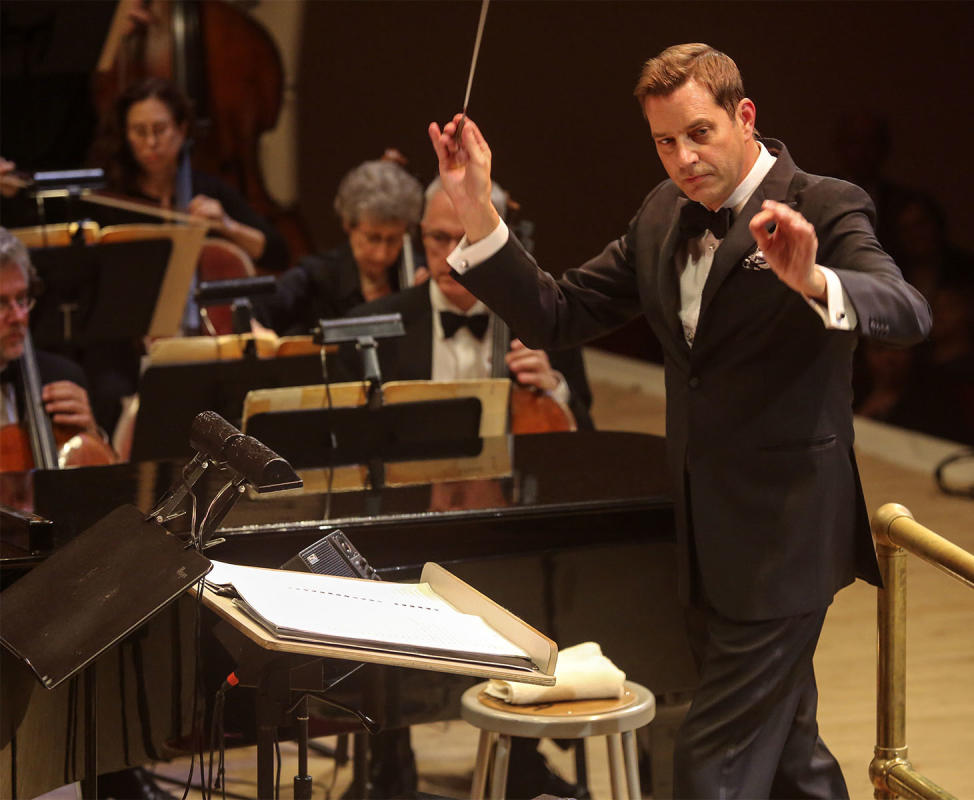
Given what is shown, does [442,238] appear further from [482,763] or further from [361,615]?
[361,615]

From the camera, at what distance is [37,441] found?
3.14 meters

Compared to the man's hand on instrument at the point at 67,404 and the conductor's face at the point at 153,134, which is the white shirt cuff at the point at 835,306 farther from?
the conductor's face at the point at 153,134

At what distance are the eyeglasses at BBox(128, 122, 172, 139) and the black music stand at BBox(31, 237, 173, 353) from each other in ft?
3.21

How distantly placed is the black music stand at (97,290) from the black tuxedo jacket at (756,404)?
6.42ft

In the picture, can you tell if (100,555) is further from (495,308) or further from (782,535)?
(782,535)

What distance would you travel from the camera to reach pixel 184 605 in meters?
2.22

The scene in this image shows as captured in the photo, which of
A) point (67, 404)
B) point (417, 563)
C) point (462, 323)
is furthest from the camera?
point (462, 323)

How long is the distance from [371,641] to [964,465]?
457 cm

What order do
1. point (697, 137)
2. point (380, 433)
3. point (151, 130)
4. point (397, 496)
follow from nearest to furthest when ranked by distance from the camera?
point (697, 137) < point (397, 496) < point (380, 433) < point (151, 130)

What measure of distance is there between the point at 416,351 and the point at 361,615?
1837 millimetres

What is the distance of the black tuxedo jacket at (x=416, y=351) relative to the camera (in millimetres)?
3428

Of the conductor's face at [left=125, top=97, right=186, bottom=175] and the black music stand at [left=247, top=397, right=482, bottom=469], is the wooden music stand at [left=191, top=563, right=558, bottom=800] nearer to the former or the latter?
the black music stand at [left=247, top=397, right=482, bottom=469]

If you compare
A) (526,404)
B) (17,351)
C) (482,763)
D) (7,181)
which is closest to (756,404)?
(482,763)

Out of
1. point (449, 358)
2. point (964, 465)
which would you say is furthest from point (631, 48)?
point (964, 465)
